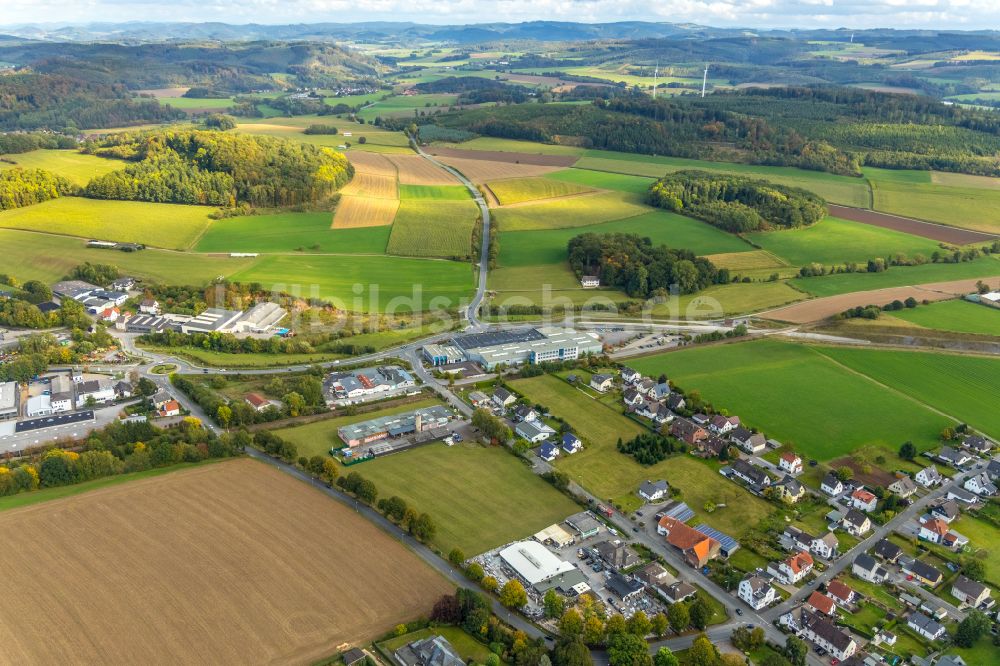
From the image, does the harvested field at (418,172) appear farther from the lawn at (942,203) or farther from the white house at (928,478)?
the white house at (928,478)

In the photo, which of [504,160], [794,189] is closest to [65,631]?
[794,189]

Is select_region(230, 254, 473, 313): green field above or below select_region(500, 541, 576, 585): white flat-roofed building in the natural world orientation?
above

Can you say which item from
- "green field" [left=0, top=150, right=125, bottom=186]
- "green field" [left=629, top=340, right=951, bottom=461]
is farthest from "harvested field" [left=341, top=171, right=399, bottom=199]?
"green field" [left=629, top=340, right=951, bottom=461]

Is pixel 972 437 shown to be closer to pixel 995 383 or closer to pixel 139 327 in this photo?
pixel 995 383

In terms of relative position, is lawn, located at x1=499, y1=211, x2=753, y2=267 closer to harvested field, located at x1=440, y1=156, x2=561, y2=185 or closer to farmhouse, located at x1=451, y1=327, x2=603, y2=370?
farmhouse, located at x1=451, y1=327, x2=603, y2=370

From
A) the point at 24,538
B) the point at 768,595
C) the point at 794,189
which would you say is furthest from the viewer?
the point at 794,189

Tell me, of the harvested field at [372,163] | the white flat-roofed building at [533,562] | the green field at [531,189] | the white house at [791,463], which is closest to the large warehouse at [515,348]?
the white house at [791,463]

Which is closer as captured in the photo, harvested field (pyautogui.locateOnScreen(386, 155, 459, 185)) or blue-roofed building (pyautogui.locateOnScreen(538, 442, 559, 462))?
blue-roofed building (pyautogui.locateOnScreen(538, 442, 559, 462))
